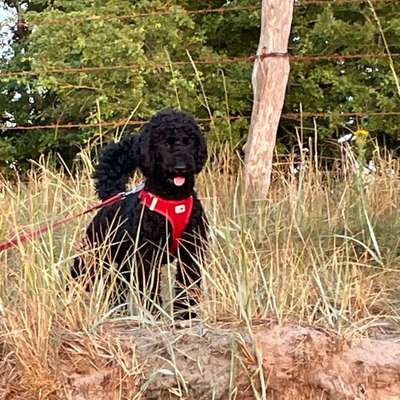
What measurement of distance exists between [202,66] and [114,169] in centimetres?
529

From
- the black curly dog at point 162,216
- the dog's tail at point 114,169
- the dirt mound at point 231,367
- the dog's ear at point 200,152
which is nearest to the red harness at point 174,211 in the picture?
the black curly dog at point 162,216

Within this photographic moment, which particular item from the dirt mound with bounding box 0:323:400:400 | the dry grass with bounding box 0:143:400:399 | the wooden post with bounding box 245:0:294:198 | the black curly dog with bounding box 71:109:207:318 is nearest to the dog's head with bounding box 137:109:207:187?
the black curly dog with bounding box 71:109:207:318

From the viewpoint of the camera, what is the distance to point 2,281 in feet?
14.8

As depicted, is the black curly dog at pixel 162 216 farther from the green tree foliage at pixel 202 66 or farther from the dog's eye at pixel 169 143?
the green tree foliage at pixel 202 66

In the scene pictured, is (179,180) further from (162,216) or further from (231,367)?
(231,367)

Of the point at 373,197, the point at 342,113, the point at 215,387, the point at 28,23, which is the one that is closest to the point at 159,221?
the point at 215,387

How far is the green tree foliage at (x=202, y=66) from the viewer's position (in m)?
9.62

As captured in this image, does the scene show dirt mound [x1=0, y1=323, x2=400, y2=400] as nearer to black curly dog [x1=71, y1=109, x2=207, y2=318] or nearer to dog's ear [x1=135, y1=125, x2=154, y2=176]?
black curly dog [x1=71, y1=109, x2=207, y2=318]

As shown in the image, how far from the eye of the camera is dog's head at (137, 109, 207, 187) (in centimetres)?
461

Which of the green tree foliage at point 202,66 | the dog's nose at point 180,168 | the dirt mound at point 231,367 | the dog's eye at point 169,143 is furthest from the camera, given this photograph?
the green tree foliage at point 202,66

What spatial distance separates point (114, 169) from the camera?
5.21 meters

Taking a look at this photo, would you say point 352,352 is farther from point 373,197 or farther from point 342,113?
point 342,113

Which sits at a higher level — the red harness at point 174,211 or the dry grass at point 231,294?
the red harness at point 174,211

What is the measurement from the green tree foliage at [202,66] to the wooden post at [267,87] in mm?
2702
